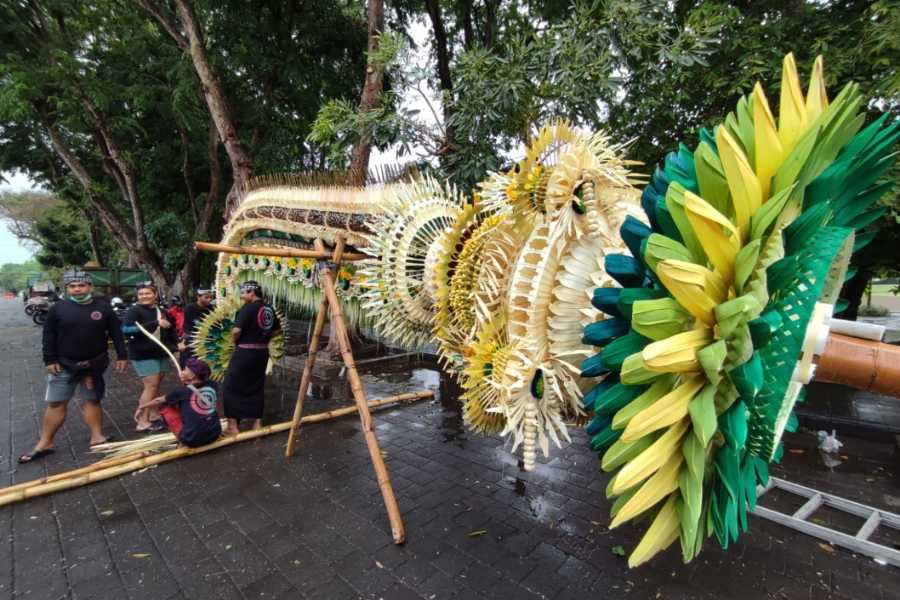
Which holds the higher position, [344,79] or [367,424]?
[344,79]

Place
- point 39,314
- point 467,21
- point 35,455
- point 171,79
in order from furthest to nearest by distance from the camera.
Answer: point 39,314 < point 171,79 < point 467,21 < point 35,455

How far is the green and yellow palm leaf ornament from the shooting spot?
2.96 ft

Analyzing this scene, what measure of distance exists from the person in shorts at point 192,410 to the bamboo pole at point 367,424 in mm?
1729

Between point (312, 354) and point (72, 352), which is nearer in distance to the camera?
point (312, 354)

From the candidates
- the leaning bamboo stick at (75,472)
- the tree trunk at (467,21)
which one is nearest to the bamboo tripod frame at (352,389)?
the leaning bamboo stick at (75,472)

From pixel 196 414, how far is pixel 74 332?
52.8 inches

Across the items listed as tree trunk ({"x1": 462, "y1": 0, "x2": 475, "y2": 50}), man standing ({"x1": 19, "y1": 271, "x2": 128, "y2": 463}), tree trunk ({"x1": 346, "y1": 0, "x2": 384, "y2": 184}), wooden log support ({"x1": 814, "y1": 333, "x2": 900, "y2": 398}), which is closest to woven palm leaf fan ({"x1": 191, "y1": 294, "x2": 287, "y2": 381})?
man standing ({"x1": 19, "y1": 271, "x2": 128, "y2": 463})

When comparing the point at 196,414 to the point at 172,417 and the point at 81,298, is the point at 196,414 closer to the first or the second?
the point at 172,417

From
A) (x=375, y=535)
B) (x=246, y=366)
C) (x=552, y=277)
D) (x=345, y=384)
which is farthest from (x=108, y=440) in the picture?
(x=552, y=277)

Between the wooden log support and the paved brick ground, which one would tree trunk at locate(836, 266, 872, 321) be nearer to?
the paved brick ground

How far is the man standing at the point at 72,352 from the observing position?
3719 mm

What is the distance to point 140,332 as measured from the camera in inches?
178

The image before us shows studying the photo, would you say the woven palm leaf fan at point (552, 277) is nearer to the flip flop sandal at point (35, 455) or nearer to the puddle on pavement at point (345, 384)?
the puddle on pavement at point (345, 384)

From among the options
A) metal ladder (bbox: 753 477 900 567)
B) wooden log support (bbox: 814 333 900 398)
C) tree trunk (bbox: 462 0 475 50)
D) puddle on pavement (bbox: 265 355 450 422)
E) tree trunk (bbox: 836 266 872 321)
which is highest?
tree trunk (bbox: 462 0 475 50)
